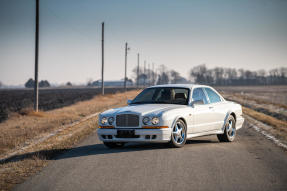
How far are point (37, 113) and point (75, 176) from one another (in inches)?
573

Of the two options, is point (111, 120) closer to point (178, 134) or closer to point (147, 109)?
point (147, 109)

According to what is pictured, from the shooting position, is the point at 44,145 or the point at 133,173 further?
the point at 44,145

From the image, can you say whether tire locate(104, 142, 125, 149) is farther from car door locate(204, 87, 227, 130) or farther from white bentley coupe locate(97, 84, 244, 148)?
car door locate(204, 87, 227, 130)

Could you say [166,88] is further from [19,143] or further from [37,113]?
[37,113]

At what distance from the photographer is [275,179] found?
6.61 meters

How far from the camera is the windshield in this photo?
10.6 metres

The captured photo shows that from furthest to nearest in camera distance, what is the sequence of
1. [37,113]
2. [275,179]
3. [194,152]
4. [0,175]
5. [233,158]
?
[37,113], [194,152], [233,158], [0,175], [275,179]

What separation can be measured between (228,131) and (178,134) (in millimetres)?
2243

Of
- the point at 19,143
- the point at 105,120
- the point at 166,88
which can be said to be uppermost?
the point at 166,88

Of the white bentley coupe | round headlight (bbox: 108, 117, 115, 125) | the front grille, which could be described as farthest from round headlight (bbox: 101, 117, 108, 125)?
the front grille

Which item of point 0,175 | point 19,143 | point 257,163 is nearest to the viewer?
point 0,175

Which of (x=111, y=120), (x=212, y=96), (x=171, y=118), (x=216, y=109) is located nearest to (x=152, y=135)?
(x=171, y=118)

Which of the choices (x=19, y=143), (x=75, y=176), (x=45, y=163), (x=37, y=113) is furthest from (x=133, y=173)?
(x=37, y=113)

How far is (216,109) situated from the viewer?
36.5 feet
